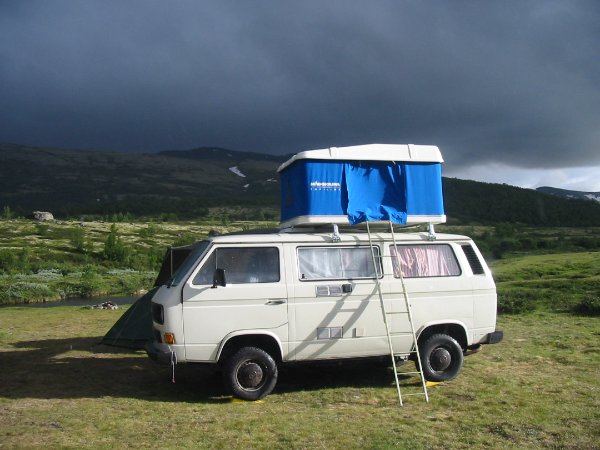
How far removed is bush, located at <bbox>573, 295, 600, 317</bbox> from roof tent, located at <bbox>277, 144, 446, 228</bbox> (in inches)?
411

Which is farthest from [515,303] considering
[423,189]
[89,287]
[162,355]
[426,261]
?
[89,287]

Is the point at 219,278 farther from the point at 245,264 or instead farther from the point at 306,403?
the point at 306,403

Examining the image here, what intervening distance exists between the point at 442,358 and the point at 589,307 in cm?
1044

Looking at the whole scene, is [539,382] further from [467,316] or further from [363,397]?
[363,397]

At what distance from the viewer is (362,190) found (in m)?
9.88

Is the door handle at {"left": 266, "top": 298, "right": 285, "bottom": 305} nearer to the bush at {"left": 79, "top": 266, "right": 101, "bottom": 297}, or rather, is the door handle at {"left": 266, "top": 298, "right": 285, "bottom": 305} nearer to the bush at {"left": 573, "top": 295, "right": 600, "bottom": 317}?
the bush at {"left": 573, "top": 295, "right": 600, "bottom": 317}

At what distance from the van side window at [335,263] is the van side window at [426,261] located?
46 cm

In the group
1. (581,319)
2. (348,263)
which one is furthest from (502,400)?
(581,319)

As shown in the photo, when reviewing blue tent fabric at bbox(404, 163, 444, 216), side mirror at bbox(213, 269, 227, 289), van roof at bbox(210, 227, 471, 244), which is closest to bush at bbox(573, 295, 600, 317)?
van roof at bbox(210, 227, 471, 244)

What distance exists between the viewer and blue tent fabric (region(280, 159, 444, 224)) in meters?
9.53

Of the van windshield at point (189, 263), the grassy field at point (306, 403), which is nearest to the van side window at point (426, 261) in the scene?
the grassy field at point (306, 403)

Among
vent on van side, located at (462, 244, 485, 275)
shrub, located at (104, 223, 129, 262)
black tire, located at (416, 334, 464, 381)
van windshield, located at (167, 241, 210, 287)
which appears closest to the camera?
van windshield, located at (167, 241, 210, 287)

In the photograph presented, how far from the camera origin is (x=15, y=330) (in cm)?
1716

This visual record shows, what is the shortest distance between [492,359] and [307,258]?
16.0 ft
